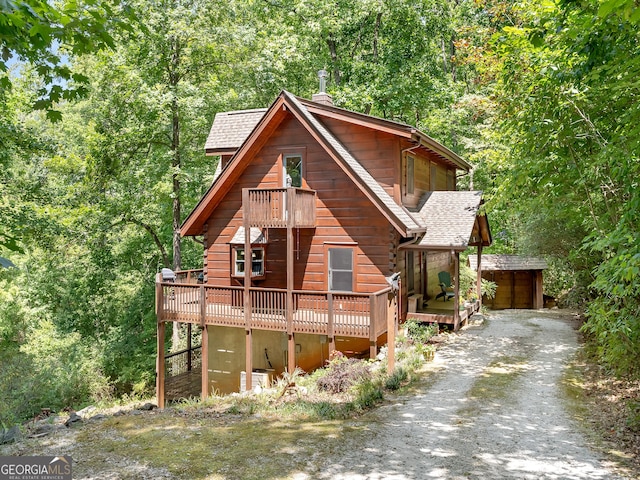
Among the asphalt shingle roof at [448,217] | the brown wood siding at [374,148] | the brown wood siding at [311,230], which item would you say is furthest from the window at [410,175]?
the brown wood siding at [311,230]

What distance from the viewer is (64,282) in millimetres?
23438

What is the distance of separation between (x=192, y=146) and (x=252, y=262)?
1062cm

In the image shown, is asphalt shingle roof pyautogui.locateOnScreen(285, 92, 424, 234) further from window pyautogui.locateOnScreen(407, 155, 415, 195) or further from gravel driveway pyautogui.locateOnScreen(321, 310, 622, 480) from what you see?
gravel driveway pyautogui.locateOnScreen(321, 310, 622, 480)

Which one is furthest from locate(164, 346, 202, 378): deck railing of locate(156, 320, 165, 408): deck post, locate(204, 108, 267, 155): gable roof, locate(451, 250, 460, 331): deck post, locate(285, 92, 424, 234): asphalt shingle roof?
locate(451, 250, 460, 331): deck post

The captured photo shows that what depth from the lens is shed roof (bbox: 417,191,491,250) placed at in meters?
14.8

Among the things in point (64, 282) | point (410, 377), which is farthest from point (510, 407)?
point (64, 282)

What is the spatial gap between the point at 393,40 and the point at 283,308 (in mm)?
19676

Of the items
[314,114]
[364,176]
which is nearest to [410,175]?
[364,176]

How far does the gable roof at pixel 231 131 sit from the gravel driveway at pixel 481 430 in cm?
1047

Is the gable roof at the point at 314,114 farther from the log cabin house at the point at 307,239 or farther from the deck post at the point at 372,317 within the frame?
the deck post at the point at 372,317

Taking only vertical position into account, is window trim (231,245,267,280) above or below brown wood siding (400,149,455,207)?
below

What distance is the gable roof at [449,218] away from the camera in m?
14.8

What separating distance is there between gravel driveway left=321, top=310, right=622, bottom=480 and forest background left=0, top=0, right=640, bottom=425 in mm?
2021

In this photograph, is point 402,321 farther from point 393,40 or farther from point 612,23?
point 393,40
